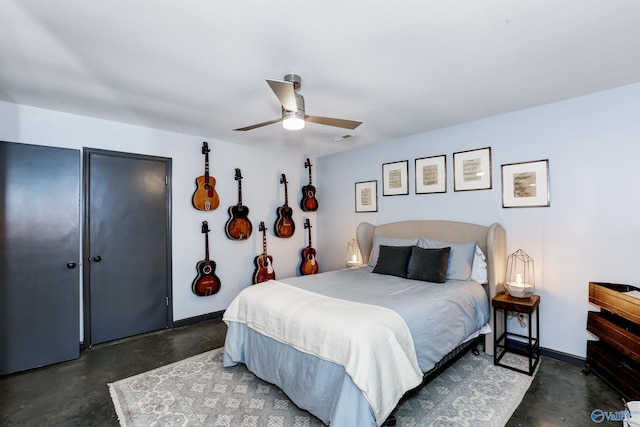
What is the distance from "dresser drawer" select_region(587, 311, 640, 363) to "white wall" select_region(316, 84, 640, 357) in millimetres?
206

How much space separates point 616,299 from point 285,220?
153 inches

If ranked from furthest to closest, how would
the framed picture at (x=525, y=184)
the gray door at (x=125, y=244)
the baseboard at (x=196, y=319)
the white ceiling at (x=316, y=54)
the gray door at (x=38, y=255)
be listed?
the baseboard at (x=196, y=319)
the gray door at (x=125, y=244)
the framed picture at (x=525, y=184)
the gray door at (x=38, y=255)
the white ceiling at (x=316, y=54)

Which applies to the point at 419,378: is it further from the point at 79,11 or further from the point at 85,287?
the point at 85,287

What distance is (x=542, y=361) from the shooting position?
9.46 ft

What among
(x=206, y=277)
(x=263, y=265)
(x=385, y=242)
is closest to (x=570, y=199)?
(x=385, y=242)

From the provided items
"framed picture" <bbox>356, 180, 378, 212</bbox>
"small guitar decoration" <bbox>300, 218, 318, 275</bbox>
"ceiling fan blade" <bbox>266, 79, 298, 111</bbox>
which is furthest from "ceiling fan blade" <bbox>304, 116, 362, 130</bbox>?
"small guitar decoration" <bbox>300, 218, 318, 275</bbox>

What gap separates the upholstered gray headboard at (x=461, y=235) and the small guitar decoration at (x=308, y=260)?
1.09 meters

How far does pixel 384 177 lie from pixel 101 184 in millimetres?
3560

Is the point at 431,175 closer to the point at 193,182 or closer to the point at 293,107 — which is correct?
the point at 293,107

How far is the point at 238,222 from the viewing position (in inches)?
172

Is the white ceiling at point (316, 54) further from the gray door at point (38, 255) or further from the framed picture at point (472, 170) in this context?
the gray door at point (38, 255)

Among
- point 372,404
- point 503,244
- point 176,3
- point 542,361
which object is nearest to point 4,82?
point 176,3

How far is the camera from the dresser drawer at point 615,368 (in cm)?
213

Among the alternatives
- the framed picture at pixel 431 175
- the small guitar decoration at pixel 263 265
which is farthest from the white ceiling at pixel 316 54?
the small guitar decoration at pixel 263 265
